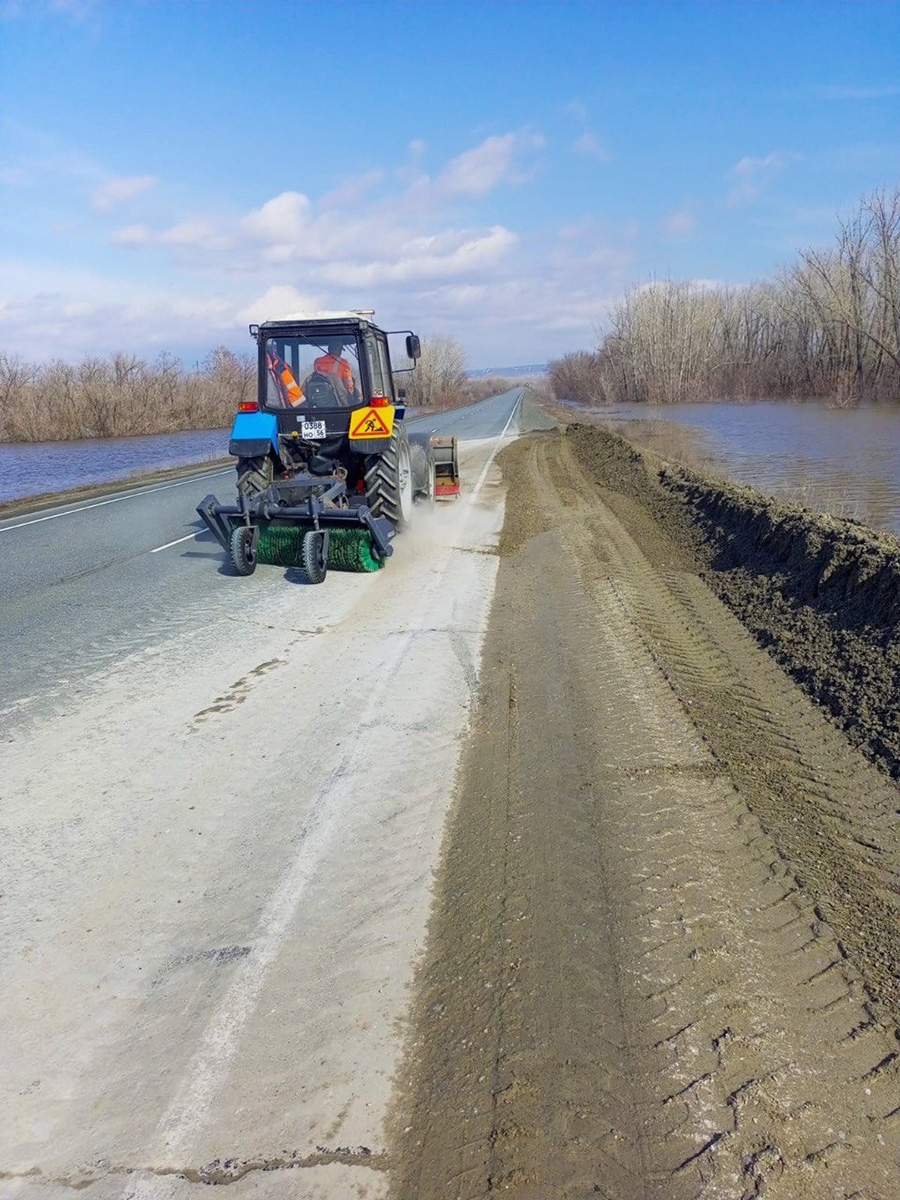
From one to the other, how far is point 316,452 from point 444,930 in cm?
797

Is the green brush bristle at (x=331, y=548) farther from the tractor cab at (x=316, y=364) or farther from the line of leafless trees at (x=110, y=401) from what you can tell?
the line of leafless trees at (x=110, y=401)

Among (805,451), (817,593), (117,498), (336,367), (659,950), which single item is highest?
(336,367)

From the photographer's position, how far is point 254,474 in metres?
9.80

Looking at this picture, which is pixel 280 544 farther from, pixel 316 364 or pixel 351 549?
pixel 316 364

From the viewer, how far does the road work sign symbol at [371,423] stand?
31.6 feet

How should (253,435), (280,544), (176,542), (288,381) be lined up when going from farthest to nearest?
1. (176,542)
2. (288,381)
3. (253,435)
4. (280,544)

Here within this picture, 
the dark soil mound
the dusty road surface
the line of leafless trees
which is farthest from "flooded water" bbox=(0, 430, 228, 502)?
the dusty road surface

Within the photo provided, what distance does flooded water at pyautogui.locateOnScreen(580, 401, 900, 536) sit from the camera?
45.9ft

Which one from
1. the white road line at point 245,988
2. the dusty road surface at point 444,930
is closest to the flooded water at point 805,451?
the dusty road surface at point 444,930

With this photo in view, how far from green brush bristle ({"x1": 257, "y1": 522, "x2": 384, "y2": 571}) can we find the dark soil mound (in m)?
3.74

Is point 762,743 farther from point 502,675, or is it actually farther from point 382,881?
point 382,881

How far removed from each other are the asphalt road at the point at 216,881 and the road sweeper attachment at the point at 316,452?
162cm

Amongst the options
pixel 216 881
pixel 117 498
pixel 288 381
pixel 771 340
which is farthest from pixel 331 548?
pixel 771 340

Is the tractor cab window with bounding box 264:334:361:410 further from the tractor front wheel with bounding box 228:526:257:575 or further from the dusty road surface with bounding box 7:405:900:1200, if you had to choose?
the dusty road surface with bounding box 7:405:900:1200
